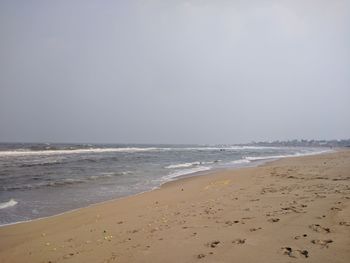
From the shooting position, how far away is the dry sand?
15.3ft

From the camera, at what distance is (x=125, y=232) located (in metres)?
6.87

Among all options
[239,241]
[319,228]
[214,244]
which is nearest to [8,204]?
[214,244]

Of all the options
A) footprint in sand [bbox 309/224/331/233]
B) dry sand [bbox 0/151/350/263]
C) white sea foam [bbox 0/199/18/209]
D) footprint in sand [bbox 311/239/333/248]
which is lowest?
white sea foam [bbox 0/199/18/209]

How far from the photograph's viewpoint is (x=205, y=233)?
5828 millimetres

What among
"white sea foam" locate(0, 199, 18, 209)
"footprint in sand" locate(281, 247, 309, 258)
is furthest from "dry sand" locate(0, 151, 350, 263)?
"white sea foam" locate(0, 199, 18, 209)

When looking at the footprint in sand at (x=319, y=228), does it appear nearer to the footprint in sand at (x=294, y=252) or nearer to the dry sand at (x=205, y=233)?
the dry sand at (x=205, y=233)

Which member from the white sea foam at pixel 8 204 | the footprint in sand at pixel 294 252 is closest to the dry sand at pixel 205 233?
the footprint in sand at pixel 294 252

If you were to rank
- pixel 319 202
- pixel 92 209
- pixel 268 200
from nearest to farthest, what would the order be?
1. pixel 319 202
2. pixel 268 200
3. pixel 92 209

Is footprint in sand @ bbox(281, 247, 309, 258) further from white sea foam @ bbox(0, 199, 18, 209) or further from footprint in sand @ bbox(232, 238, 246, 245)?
white sea foam @ bbox(0, 199, 18, 209)

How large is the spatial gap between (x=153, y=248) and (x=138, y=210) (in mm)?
4353

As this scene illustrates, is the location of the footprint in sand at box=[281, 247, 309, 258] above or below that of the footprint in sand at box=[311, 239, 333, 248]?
below

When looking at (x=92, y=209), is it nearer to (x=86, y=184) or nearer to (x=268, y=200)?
(x=268, y=200)

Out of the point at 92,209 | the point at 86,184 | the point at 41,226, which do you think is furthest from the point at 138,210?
the point at 86,184

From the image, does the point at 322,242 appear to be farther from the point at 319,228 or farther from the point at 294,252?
the point at 319,228
